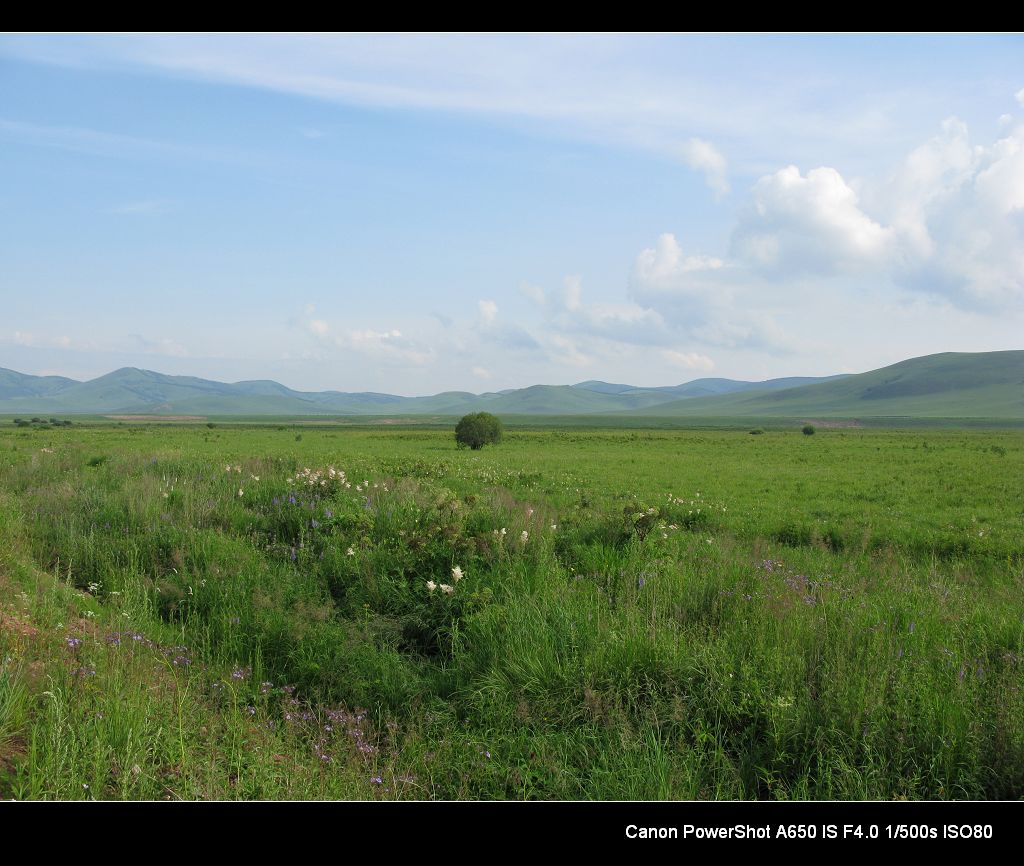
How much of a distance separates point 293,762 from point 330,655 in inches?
61.6

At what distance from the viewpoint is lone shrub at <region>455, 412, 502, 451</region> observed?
51.5 meters

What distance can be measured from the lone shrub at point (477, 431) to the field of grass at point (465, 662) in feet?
136

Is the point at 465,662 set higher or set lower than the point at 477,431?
lower

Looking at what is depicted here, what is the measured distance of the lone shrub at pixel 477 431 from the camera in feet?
169

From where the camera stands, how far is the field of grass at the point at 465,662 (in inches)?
146

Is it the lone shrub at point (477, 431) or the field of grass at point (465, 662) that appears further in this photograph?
the lone shrub at point (477, 431)

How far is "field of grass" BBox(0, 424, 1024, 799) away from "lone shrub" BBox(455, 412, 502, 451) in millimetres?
41417

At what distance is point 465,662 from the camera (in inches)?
205

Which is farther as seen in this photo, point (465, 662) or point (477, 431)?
point (477, 431)

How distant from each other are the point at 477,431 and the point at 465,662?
153 feet

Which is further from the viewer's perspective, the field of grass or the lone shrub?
the lone shrub

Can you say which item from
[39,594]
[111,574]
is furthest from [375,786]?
[111,574]

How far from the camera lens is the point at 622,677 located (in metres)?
4.53
